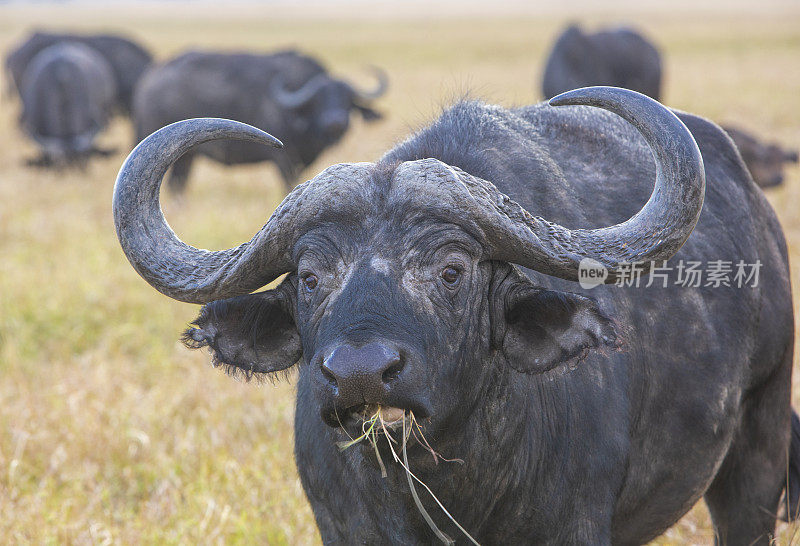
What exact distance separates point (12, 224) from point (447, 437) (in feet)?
27.7

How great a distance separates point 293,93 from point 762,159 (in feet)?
22.6

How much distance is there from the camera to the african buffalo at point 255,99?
516 inches

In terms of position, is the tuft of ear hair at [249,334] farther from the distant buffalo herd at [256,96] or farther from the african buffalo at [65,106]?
the african buffalo at [65,106]

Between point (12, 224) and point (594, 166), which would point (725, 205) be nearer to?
point (594, 166)

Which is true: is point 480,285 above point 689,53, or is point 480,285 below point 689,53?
above

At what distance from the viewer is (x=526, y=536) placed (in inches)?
116

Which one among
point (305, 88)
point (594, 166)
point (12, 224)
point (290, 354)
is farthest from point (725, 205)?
point (305, 88)

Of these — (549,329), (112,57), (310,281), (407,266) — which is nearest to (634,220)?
(549,329)

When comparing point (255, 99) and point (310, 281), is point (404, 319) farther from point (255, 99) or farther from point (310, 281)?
point (255, 99)

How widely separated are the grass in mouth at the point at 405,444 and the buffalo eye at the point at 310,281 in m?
0.44

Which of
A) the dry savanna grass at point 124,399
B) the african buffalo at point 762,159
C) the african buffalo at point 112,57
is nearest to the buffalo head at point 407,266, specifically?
the dry savanna grass at point 124,399

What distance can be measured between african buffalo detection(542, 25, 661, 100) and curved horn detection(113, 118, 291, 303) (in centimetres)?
1332

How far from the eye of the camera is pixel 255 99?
13.4 m

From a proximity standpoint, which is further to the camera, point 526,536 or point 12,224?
point 12,224
